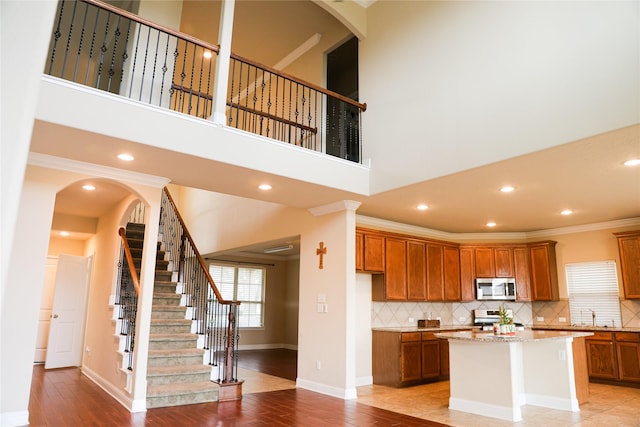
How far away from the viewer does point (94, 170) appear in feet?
16.2

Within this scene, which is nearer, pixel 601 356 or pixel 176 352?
pixel 176 352

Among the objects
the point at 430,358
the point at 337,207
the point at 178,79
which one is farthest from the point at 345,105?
the point at 430,358

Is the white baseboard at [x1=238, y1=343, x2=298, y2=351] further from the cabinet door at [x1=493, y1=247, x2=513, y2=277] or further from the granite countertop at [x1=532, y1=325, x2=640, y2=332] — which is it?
the granite countertop at [x1=532, y1=325, x2=640, y2=332]

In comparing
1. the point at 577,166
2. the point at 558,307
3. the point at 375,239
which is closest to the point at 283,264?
the point at 375,239

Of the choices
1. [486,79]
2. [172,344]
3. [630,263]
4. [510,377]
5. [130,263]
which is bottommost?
[510,377]

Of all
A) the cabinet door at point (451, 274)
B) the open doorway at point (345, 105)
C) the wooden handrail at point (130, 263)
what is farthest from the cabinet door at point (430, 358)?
the wooden handrail at point (130, 263)

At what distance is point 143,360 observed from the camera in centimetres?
504

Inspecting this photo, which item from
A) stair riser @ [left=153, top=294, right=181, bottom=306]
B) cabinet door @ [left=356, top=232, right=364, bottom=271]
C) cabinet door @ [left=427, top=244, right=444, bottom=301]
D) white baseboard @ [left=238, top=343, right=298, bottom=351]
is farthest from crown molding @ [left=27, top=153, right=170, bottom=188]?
white baseboard @ [left=238, top=343, right=298, bottom=351]

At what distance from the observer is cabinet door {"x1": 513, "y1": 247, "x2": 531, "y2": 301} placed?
826 centimetres

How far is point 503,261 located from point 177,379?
6181 mm

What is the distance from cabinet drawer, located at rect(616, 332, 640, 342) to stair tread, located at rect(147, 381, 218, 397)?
6132 mm

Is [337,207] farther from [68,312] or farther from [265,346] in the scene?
[265,346]

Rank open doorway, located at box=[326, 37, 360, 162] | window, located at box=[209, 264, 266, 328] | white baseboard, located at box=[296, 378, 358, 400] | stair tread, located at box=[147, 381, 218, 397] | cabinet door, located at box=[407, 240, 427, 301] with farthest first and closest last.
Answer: window, located at box=[209, 264, 266, 328] < cabinet door, located at box=[407, 240, 427, 301] < open doorway, located at box=[326, 37, 360, 162] < white baseboard, located at box=[296, 378, 358, 400] < stair tread, located at box=[147, 381, 218, 397]

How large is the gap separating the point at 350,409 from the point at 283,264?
7.54m
